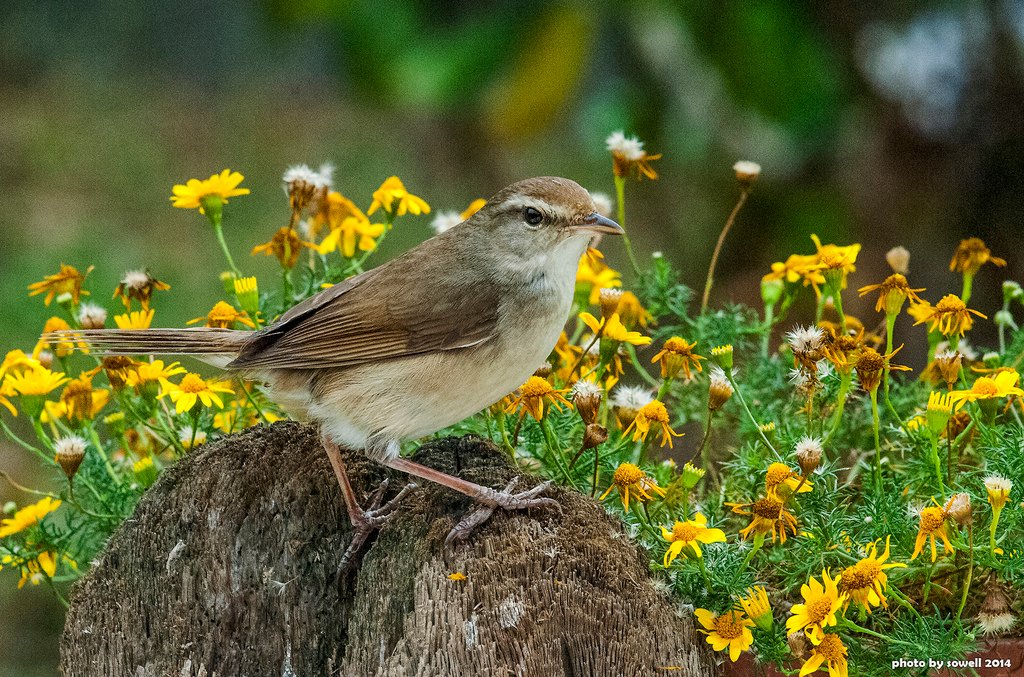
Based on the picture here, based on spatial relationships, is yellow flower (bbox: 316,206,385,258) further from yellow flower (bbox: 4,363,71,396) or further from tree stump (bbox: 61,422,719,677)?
yellow flower (bbox: 4,363,71,396)

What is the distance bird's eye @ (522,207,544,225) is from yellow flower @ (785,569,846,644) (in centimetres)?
124

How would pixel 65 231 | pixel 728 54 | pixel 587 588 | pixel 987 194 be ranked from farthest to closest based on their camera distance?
pixel 65 231
pixel 987 194
pixel 728 54
pixel 587 588

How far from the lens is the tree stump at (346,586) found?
111 inches

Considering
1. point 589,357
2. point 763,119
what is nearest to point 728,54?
point 763,119

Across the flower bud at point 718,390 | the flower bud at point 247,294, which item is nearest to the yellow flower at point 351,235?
the flower bud at point 247,294

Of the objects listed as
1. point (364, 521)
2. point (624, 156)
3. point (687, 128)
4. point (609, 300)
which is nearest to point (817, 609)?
point (609, 300)

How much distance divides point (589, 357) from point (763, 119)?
3.15 metres

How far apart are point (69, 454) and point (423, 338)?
3.47 feet

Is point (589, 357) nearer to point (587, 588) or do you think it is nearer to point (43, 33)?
point (587, 588)

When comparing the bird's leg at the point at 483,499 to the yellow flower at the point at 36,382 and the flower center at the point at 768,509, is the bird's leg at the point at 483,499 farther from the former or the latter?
the yellow flower at the point at 36,382

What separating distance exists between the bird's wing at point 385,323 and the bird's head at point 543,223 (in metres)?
0.14

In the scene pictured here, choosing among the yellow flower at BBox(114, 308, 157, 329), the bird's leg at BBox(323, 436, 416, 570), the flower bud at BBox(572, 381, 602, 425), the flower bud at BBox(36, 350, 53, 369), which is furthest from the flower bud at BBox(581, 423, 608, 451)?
the flower bud at BBox(36, 350, 53, 369)

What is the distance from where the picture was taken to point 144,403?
3713 mm

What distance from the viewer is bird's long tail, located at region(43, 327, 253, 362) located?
135 inches
